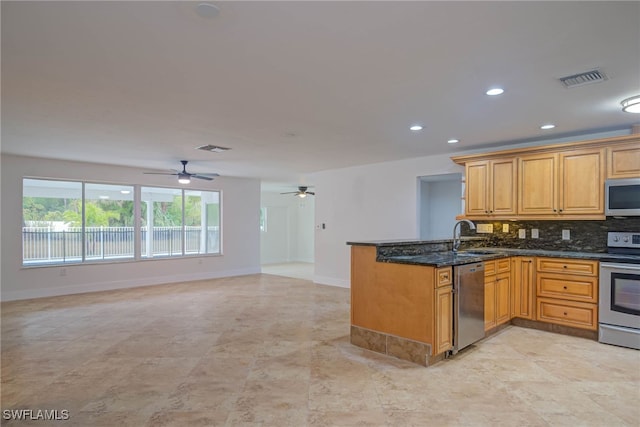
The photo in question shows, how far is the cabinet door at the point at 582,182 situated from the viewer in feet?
13.6

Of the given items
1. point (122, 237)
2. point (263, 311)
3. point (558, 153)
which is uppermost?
point (558, 153)

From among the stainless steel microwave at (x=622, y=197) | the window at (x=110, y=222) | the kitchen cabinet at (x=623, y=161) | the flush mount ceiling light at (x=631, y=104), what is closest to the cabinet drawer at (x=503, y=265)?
the stainless steel microwave at (x=622, y=197)

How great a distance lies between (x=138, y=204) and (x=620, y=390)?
8122mm

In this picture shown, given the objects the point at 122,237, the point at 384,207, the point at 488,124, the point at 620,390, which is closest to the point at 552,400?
the point at 620,390

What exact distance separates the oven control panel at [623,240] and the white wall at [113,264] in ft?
24.2

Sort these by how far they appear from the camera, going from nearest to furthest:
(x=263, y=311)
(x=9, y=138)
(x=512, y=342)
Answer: (x=512, y=342) < (x=9, y=138) < (x=263, y=311)

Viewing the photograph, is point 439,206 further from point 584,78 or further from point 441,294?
point 584,78

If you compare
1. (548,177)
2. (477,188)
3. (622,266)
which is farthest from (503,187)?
(622,266)

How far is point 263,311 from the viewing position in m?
5.29

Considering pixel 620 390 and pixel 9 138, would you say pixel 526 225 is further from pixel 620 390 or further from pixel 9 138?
pixel 9 138

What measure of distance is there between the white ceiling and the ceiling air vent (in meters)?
0.08

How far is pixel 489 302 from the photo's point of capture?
13.2 feet

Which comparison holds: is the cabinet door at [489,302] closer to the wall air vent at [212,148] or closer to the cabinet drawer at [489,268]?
the cabinet drawer at [489,268]

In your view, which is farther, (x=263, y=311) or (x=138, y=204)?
(x=138, y=204)
